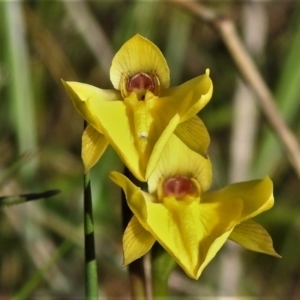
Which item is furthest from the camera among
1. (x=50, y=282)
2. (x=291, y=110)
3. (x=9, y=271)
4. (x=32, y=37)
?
(x=32, y=37)

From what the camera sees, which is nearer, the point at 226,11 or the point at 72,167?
the point at 72,167

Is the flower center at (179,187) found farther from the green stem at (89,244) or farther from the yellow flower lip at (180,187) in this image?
the green stem at (89,244)

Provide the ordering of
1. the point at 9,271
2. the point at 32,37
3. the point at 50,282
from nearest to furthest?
the point at 50,282 → the point at 9,271 → the point at 32,37

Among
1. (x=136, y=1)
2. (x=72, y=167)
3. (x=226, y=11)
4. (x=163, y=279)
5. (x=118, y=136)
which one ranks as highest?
(x=226, y=11)

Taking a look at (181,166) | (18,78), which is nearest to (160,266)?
(181,166)

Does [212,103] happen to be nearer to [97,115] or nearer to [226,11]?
[226,11]

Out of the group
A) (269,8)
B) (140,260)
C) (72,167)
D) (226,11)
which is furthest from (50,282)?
(269,8)

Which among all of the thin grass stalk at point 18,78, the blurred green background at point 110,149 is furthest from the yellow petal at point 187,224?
the thin grass stalk at point 18,78

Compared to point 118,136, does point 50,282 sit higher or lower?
lower
